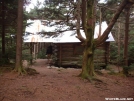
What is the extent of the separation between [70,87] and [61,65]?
1140 centimetres

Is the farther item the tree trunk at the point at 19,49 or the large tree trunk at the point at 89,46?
the tree trunk at the point at 19,49

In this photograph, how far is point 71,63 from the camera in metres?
19.1

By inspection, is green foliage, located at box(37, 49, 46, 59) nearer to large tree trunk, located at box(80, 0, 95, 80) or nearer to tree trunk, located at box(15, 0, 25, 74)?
tree trunk, located at box(15, 0, 25, 74)

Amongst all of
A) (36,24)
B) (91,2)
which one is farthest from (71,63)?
(91,2)

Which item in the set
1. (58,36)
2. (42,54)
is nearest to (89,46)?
(58,36)

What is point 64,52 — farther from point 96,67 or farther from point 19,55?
point 19,55

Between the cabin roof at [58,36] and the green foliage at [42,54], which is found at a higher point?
the cabin roof at [58,36]

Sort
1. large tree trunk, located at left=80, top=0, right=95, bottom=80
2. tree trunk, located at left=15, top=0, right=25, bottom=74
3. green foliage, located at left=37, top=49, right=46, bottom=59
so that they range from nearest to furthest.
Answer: large tree trunk, located at left=80, top=0, right=95, bottom=80, tree trunk, located at left=15, top=0, right=25, bottom=74, green foliage, located at left=37, top=49, right=46, bottom=59

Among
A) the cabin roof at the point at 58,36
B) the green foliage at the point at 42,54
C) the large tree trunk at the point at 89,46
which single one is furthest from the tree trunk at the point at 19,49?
the green foliage at the point at 42,54

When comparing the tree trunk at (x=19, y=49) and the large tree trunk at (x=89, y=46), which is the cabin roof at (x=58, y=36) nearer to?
the tree trunk at (x=19, y=49)

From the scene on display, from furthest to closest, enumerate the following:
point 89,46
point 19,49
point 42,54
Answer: point 42,54 → point 19,49 → point 89,46

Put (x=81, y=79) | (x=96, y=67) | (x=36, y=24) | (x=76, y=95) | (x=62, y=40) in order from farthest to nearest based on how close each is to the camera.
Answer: (x=36, y=24), (x=62, y=40), (x=96, y=67), (x=81, y=79), (x=76, y=95)

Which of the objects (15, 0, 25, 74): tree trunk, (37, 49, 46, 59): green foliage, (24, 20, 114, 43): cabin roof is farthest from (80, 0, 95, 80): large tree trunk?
(37, 49, 46, 59): green foliage

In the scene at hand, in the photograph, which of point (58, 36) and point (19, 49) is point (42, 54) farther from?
point (19, 49)
